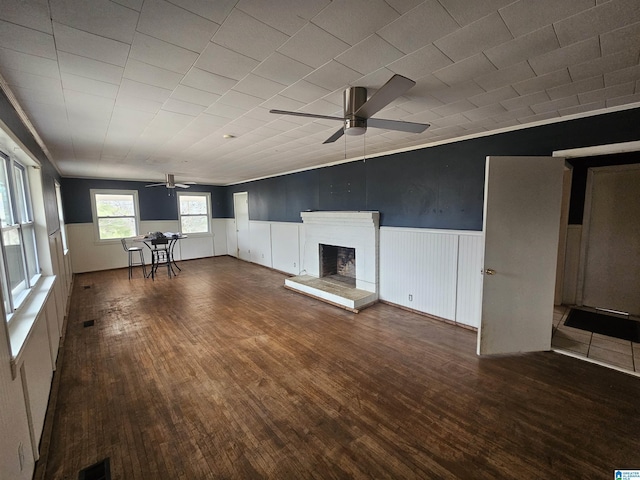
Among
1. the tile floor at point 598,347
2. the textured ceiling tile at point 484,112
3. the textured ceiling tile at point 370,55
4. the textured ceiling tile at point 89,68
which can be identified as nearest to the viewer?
the textured ceiling tile at point 370,55

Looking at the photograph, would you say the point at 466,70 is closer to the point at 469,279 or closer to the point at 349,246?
the point at 469,279

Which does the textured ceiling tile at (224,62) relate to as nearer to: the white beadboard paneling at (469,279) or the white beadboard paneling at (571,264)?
the white beadboard paneling at (469,279)

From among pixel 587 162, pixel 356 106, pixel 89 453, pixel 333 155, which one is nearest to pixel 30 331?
pixel 89 453

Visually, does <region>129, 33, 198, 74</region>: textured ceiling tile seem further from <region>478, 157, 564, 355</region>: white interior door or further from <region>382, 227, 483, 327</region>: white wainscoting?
<region>382, 227, 483, 327</region>: white wainscoting

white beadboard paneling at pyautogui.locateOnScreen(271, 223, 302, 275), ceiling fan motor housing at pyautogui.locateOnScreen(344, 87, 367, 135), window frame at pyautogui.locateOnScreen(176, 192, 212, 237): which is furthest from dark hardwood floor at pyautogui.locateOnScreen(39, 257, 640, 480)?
window frame at pyautogui.locateOnScreen(176, 192, 212, 237)

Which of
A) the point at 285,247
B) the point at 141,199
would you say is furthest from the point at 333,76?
the point at 141,199

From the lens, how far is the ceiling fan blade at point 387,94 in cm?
Result: 142

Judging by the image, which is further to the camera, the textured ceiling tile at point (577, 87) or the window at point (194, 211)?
the window at point (194, 211)

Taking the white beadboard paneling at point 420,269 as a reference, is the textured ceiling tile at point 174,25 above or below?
above

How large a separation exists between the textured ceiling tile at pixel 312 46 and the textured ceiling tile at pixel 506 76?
111cm

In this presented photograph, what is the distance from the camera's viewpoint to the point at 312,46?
1539 millimetres

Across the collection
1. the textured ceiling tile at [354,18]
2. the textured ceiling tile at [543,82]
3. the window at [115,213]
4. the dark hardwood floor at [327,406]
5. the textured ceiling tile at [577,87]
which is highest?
the textured ceiling tile at [354,18]

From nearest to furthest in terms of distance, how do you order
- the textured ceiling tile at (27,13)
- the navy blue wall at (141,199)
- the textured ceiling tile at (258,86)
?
1. the textured ceiling tile at (27,13)
2. the textured ceiling tile at (258,86)
3. the navy blue wall at (141,199)

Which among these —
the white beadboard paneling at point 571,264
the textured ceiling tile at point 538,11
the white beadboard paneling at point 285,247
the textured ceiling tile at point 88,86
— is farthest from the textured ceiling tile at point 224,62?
the white beadboard paneling at point 571,264
